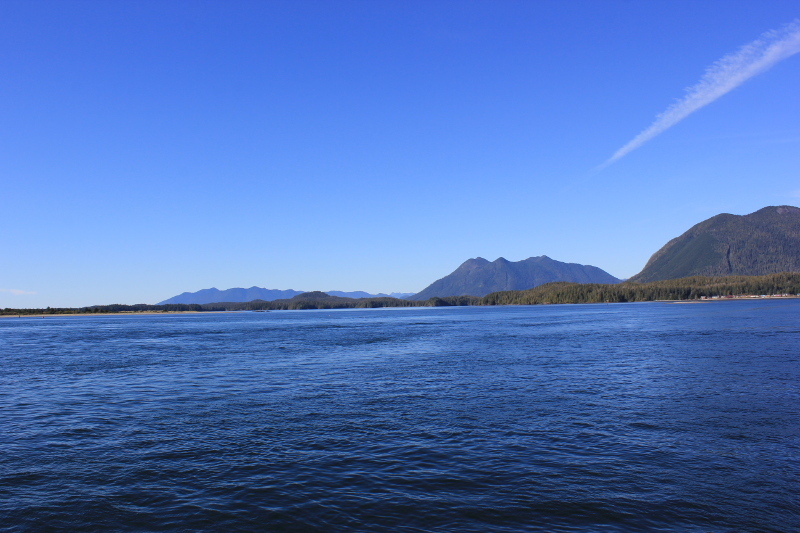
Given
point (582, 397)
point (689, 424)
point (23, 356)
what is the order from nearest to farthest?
point (689, 424), point (582, 397), point (23, 356)

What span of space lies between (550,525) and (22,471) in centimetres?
1906

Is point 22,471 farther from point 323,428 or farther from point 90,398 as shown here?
point 90,398

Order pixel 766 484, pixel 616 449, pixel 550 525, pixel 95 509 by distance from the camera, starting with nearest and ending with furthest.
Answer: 1. pixel 550 525
2. pixel 95 509
3. pixel 766 484
4. pixel 616 449

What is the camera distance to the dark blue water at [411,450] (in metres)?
14.6

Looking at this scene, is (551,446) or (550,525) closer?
(550,525)

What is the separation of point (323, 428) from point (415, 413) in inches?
211

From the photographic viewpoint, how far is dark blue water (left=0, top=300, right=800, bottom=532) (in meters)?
14.6

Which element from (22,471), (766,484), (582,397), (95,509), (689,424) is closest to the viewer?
(95,509)

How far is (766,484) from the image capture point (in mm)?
16516

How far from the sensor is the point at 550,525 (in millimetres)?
13805


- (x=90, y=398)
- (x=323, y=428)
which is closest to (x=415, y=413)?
(x=323, y=428)

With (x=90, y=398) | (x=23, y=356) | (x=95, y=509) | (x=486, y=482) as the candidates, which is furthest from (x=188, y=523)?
(x=23, y=356)

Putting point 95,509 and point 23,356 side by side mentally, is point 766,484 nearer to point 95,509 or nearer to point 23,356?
point 95,509

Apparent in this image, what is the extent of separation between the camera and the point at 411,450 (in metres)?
20.4
